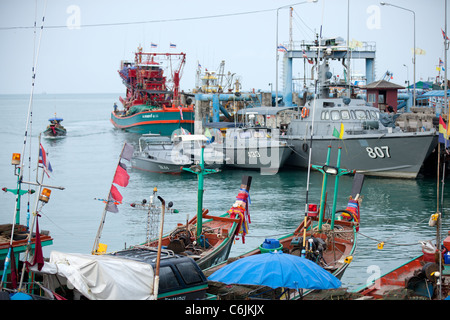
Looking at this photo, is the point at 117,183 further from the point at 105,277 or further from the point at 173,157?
the point at 173,157

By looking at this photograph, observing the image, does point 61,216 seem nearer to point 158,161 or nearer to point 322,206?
point 158,161

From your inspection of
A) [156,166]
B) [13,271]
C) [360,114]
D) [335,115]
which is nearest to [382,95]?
[360,114]

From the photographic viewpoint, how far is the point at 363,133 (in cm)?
3878

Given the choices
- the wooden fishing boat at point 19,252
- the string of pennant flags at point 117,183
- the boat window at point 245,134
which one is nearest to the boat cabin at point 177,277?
the wooden fishing boat at point 19,252

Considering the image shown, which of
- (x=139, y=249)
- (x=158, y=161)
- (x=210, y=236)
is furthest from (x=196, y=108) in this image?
(x=139, y=249)

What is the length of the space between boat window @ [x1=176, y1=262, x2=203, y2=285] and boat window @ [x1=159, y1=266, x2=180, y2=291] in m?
0.21

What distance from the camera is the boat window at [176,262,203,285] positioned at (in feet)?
41.6

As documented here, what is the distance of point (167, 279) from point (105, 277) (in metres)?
1.40

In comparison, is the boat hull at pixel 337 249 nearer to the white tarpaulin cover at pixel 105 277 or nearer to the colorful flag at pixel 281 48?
the white tarpaulin cover at pixel 105 277

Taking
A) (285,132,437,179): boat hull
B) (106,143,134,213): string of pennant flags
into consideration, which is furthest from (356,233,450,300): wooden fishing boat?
(285,132,437,179): boat hull

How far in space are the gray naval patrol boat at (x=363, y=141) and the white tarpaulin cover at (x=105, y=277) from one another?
2614 centimetres

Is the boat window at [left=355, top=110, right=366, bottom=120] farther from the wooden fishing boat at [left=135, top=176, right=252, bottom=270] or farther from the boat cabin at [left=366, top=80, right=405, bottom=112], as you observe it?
the wooden fishing boat at [left=135, top=176, right=252, bottom=270]

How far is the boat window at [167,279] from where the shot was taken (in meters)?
12.3
